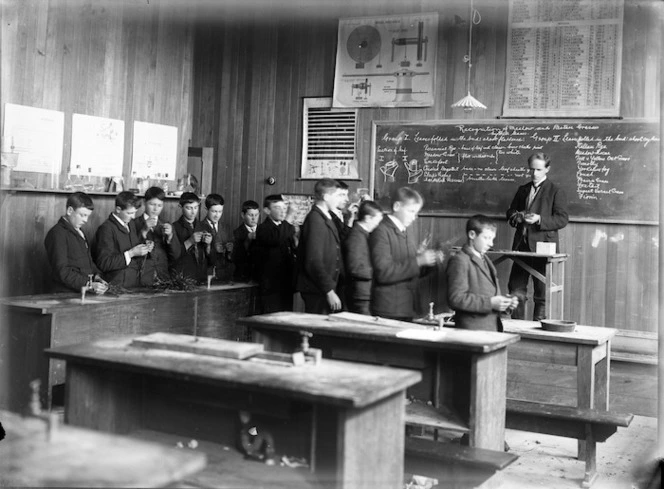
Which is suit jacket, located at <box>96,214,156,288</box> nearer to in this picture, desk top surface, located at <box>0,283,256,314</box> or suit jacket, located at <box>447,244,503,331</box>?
desk top surface, located at <box>0,283,256,314</box>

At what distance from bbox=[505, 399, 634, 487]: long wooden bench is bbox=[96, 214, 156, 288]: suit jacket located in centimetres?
279

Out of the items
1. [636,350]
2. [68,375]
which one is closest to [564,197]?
[636,350]

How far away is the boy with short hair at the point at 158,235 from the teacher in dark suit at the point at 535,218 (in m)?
2.60

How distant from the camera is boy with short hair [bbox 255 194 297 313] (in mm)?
6211

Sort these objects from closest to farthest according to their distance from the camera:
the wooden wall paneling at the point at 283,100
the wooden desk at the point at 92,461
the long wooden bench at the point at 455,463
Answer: the wooden desk at the point at 92,461 < the long wooden bench at the point at 455,463 < the wooden wall paneling at the point at 283,100

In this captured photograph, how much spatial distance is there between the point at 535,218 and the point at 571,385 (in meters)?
1.63

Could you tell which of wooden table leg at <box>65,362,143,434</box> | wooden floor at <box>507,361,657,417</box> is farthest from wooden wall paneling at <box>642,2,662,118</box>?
wooden table leg at <box>65,362,143,434</box>

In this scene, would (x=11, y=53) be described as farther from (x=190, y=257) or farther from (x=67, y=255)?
(x=190, y=257)

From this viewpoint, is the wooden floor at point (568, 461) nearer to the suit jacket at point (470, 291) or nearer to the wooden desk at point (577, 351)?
the wooden desk at point (577, 351)

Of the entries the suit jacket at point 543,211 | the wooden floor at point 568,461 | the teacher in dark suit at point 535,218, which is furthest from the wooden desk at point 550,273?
the wooden floor at point 568,461

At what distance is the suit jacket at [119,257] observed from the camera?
5.23m

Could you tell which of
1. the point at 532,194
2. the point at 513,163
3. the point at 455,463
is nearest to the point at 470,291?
the point at 455,463

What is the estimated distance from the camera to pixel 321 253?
200 inches

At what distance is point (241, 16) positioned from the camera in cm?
684
